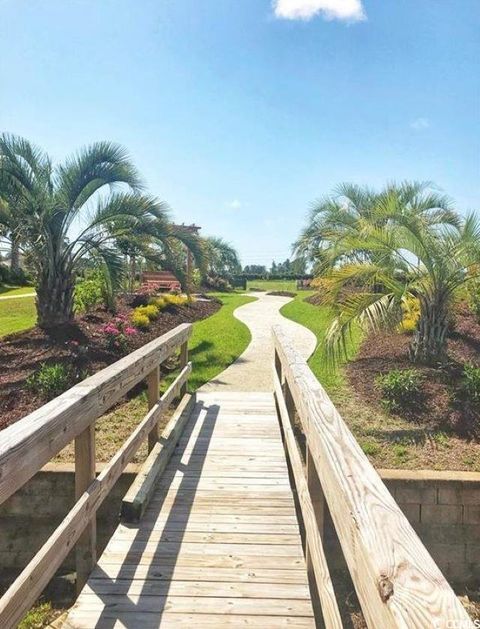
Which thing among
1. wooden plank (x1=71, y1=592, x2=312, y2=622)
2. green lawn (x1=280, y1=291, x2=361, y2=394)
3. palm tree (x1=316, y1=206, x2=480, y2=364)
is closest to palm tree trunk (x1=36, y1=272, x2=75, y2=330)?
green lawn (x1=280, y1=291, x2=361, y2=394)

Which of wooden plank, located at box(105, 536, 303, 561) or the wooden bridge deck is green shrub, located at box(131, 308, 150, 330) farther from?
wooden plank, located at box(105, 536, 303, 561)

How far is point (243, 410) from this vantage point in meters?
6.04

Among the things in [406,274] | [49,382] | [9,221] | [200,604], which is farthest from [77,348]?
[200,604]

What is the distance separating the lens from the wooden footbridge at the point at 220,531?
1095 millimetres

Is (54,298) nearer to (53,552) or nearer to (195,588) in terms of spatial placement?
(195,588)

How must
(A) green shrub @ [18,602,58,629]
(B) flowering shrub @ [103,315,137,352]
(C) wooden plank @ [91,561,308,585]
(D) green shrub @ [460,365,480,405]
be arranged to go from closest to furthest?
(C) wooden plank @ [91,561,308,585] < (A) green shrub @ [18,602,58,629] < (D) green shrub @ [460,365,480,405] < (B) flowering shrub @ [103,315,137,352]

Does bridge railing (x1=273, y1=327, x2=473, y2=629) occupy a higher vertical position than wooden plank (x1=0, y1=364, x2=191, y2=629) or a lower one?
higher

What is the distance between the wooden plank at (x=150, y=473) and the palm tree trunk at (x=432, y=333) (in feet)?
14.3

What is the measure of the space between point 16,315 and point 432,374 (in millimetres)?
13345

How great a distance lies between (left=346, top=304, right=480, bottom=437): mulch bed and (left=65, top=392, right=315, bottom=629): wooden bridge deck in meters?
2.45

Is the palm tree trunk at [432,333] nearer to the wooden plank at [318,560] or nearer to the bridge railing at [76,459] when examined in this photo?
the wooden plank at [318,560]

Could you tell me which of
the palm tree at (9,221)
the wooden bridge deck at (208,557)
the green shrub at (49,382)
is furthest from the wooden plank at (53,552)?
the palm tree at (9,221)

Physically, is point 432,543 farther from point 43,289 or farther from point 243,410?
point 43,289

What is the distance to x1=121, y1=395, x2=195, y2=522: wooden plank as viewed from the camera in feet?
10.2
